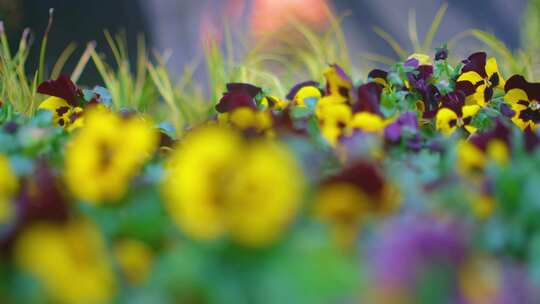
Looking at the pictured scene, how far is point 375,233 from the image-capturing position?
0.70 metres

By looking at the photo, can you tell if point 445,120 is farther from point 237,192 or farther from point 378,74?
point 237,192

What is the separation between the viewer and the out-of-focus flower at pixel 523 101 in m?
1.58

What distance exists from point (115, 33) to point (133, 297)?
4339mm

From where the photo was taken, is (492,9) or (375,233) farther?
(492,9)

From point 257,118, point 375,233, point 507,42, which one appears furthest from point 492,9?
point 375,233

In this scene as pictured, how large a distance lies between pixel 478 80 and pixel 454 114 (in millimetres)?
206

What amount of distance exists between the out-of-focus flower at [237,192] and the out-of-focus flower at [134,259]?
0.23ft

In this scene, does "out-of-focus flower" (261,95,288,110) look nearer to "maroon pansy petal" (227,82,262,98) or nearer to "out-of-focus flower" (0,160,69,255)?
"maroon pansy petal" (227,82,262,98)

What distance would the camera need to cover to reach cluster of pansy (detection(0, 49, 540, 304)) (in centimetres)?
60

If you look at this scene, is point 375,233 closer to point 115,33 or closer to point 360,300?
point 360,300

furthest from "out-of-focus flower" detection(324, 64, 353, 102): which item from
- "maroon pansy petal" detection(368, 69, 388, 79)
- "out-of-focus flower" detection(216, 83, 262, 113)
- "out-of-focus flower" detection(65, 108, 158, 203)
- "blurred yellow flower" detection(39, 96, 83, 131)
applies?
"blurred yellow flower" detection(39, 96, 83, 131)

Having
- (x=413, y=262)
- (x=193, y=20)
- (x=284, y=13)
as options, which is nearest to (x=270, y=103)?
(x=413, y=262)

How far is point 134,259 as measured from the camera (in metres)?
0.71

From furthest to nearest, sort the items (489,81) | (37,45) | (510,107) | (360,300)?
1. (37,45)
2. (489,81)
3. (510,107)
4. (360,300)
